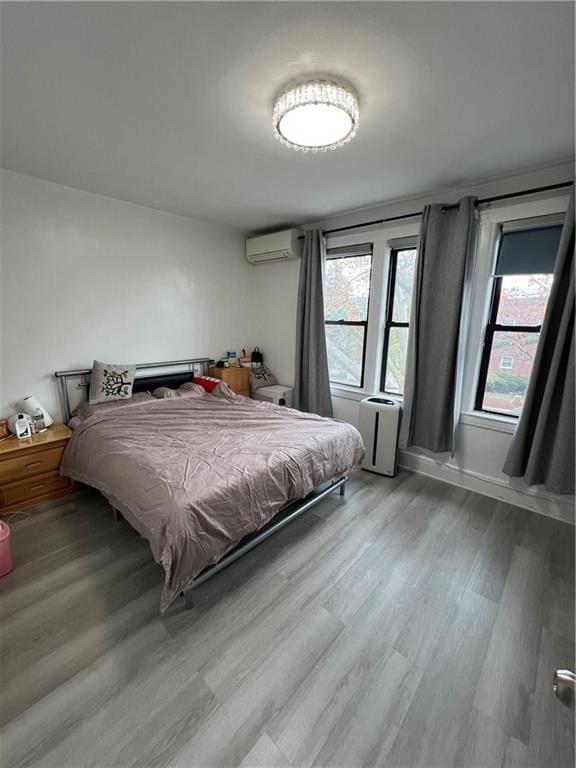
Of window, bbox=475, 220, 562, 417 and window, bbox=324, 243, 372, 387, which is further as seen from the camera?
window, bbox=324, 243, 372, 387

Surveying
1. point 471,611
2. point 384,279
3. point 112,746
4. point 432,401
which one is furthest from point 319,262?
point 112,746

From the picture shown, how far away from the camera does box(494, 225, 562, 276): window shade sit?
2.37m

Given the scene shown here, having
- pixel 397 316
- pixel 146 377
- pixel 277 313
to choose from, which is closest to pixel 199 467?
pixel 146 377

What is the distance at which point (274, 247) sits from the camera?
150 inches

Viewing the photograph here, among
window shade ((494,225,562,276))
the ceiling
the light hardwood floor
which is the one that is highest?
the ceiling

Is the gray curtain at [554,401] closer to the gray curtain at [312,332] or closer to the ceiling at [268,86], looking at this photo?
the ceiling at [268,86]

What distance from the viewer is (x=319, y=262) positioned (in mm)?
3576

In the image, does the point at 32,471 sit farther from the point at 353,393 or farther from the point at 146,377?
the point at 353,393

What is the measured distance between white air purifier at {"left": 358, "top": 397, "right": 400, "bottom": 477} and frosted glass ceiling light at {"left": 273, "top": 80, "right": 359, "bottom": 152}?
7.22 feet

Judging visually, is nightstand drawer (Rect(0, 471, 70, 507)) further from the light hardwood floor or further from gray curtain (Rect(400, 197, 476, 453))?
gray curtain (Rect(400, 197, 476, 453))

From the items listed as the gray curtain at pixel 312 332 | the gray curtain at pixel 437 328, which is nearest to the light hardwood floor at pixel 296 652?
the gray curtain at pixel 437 328

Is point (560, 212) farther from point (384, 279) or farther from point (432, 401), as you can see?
point (432, 401)

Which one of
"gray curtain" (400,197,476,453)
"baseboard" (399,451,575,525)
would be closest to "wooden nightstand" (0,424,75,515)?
"gray curtain" (400,197,476,453)

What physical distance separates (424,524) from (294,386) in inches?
84.5
